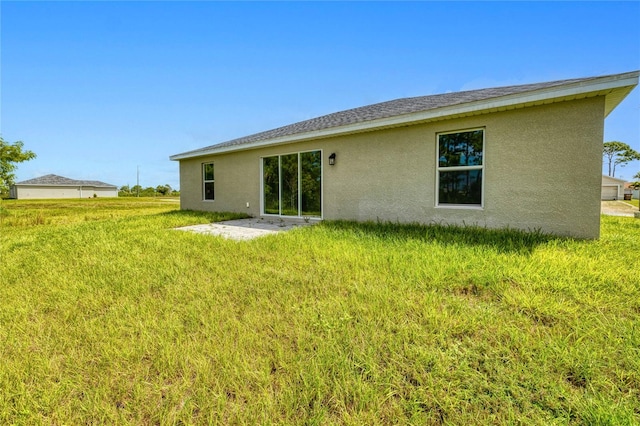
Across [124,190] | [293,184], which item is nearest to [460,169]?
[293,184]

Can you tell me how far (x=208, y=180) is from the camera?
Result: 39.1 ft

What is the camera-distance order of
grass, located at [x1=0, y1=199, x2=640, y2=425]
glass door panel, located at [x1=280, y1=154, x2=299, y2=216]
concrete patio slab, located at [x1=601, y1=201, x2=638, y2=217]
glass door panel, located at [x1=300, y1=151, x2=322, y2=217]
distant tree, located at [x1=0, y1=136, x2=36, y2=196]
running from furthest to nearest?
distant tree, located at [x1=0, y1=136, x2=36, y2=196]
concrete patio slab, located at [x1=601, y1=201, x2=638, y2=217]
glass door panel, located at [x1=280, y1=154, x2=299, y2=216]
glass door panel, located at [x1=300, y1=151, x2=322, y2=217]
grass, located at [x1=0, y1=199, x2=640, y2=425]

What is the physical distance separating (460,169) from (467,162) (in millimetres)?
203

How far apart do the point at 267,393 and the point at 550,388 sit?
5.91 ft

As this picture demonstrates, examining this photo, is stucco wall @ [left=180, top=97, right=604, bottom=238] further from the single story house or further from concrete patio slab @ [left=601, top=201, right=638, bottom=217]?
the single story house

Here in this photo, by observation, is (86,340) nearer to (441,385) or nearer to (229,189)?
(441,385)

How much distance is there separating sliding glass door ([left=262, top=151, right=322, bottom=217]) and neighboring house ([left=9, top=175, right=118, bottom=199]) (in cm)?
6102

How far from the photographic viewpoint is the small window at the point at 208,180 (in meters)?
11.7

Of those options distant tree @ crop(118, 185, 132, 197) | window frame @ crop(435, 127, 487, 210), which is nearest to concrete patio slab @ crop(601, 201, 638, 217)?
window frame @ crop(435, 127, 487, 210)

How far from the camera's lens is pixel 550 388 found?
1686 mm

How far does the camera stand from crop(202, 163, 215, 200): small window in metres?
11.7

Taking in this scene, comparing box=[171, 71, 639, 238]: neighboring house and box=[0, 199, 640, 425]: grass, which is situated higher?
box=[171, 71, 639, 238]: neighboring house

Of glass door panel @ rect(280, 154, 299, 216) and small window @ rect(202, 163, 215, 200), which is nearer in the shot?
glass door panel @ rect(280, 154, 299, 216)

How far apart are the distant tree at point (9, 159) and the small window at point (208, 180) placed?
67.5 ft
